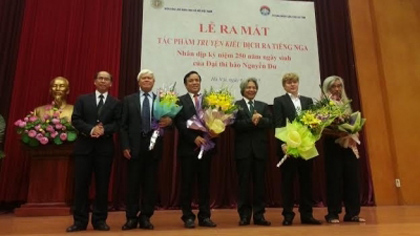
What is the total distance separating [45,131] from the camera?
379 centimetres

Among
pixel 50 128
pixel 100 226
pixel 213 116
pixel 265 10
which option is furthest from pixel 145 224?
pixel 265 10

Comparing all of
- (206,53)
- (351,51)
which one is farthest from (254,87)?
(351,51)

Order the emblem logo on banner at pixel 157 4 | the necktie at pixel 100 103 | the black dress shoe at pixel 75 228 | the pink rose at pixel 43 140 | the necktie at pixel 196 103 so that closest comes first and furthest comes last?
the black dress shoe at pixel 75 228 < the necktie at pixel 100 103 < the necktie at pixel 196 103 < the pink rose at pixel 43 140 < the emblem logo on banner at pixel 157 4

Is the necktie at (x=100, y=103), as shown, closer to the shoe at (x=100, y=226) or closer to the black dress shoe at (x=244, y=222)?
the shoe at (x=100, y=226)

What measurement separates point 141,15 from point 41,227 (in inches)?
119

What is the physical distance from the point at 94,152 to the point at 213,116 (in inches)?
36.1

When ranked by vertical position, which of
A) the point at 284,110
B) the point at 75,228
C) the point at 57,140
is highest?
the point at 284,110

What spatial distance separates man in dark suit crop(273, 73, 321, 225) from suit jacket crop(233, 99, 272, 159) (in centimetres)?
14

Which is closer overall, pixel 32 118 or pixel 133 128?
pixel 133 128

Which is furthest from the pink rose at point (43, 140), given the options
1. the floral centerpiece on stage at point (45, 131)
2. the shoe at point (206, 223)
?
the shoe at point (206, 223)

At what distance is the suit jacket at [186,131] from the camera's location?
2.73 m

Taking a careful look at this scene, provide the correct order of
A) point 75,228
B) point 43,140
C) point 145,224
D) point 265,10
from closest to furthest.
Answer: point 75,228 < point 145,224 < point 43,140 < point 265,10

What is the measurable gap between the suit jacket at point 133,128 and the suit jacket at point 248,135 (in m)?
0.63

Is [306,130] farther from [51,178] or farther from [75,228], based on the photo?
[51,178]
